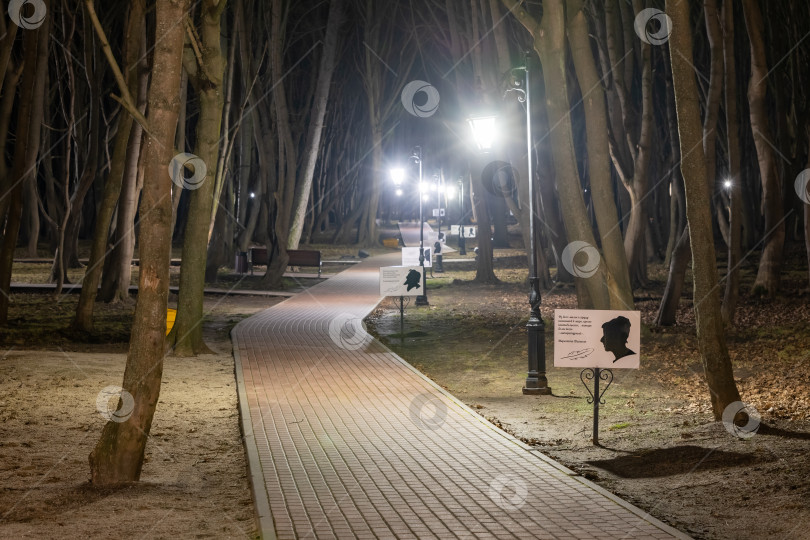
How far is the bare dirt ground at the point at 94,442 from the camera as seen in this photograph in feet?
21.6

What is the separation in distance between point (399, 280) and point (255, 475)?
10548 mm

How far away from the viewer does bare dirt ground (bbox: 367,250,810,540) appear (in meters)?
7.30

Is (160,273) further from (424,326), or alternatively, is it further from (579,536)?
(424,326)

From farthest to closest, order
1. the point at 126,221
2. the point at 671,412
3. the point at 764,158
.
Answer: the point at 764,158, the point at 126,221, the point at 671,412

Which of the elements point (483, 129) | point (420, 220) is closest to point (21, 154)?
point (483, 129)

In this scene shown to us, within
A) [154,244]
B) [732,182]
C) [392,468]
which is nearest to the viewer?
[154,244]

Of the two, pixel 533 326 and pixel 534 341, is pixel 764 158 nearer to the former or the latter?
pixel 533 326

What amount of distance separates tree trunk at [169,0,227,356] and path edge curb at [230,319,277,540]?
3.35 m

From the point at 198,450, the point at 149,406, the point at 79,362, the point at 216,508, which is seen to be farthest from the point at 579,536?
the point at 79,362

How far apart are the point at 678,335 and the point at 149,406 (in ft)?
39.9

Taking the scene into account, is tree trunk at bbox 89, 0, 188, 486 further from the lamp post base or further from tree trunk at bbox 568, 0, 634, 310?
tree trunk at bbox 568, 0, 634, 310

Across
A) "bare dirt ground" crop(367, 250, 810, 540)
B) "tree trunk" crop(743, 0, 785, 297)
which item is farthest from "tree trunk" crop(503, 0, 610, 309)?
"tree trunk" crop(743, 0, 785, 297)

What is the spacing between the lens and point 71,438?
30.9ft
